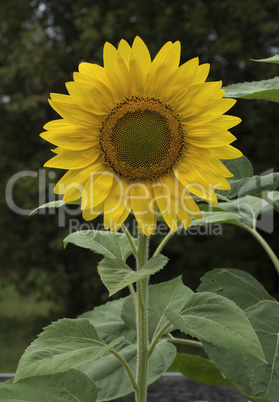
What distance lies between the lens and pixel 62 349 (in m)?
0.77

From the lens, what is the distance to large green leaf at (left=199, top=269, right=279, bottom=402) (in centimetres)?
82

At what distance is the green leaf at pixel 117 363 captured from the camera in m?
0.94

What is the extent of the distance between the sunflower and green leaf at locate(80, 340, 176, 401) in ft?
1.02

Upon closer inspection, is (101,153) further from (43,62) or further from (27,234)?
(27,234)

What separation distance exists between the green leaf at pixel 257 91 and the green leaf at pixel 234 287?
301 mm

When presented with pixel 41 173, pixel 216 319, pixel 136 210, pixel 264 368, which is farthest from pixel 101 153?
pixel 41 173

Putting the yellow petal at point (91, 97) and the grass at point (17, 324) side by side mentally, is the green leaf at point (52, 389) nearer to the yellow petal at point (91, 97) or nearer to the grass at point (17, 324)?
the yellow petal at point (91, 97)

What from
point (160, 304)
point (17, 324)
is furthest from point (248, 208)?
point (17, 324)

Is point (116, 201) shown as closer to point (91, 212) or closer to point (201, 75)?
point (91, 212)

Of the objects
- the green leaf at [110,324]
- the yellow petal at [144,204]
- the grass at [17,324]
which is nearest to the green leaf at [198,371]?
the green leaf at [110,324]

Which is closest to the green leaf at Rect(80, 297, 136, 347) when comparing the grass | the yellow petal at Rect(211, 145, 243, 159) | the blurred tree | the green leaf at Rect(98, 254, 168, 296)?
the green leaf at Rect(98, 254, 168, 296)

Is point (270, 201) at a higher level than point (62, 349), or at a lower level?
higher

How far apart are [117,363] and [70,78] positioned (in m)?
3.94

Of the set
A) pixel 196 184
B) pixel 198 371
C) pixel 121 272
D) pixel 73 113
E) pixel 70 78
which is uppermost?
pixel 70 78
